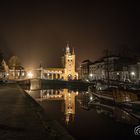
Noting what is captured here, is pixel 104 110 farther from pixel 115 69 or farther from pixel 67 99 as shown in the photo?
pixel 115 69

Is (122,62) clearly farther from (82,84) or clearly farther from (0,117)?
(0,117)

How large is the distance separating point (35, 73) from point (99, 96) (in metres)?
128

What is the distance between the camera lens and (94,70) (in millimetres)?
128750

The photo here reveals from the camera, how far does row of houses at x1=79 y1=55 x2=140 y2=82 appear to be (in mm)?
86831

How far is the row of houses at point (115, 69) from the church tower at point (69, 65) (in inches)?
505

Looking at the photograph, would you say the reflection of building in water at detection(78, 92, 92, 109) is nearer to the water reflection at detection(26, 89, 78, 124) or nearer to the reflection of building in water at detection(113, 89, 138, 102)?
the water reflection at detection(26, 89, 78, 124)

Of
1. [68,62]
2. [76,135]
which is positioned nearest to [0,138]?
[76,135]

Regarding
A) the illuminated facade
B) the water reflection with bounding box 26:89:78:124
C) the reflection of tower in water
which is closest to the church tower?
the illuminated facade

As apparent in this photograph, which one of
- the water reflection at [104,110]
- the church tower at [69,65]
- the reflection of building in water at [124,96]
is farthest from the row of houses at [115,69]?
the reflection of building in water at [124,96]

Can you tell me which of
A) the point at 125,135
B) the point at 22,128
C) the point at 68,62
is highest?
the point at 68,62

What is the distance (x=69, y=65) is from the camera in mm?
165000

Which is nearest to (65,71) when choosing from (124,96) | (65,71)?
(65,71)

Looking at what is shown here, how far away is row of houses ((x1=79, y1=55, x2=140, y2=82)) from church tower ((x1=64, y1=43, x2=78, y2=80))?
12831mm

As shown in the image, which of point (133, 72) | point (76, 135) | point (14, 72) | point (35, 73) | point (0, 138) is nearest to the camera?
point (0, 138)
